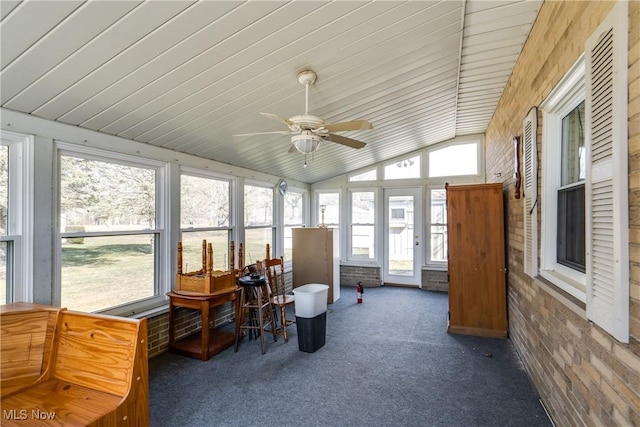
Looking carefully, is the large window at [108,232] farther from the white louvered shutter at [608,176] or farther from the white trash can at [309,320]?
the white louvered shutter at [608,176]

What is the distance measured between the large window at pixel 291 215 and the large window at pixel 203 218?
1.60 meters

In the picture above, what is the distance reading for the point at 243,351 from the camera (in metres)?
3.46

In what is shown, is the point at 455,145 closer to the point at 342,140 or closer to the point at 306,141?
the point at 342,140

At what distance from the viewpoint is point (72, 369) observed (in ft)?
5.92

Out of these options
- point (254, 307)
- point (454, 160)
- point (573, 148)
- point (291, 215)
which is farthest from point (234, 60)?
point (454, 160)

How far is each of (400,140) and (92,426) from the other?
5.14 m

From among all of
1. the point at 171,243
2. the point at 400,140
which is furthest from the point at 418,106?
the point at 171,243

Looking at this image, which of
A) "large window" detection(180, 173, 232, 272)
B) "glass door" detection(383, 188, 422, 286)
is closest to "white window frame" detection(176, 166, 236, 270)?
→ "large window" detection(180, 173, 232, 272)

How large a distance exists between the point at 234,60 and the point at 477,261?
3.46 m

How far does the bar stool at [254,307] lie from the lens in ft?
11.6

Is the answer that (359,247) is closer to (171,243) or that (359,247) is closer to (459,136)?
(459,136)

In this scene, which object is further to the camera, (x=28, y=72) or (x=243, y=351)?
(x=243, y=351)

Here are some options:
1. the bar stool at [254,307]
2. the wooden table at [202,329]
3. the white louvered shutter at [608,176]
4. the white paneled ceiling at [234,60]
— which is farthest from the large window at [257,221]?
the white louvered shutter at [608,176]

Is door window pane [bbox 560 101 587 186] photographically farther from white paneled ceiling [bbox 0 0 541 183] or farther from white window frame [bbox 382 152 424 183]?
white window frame [bbox 382 152 424 183]
